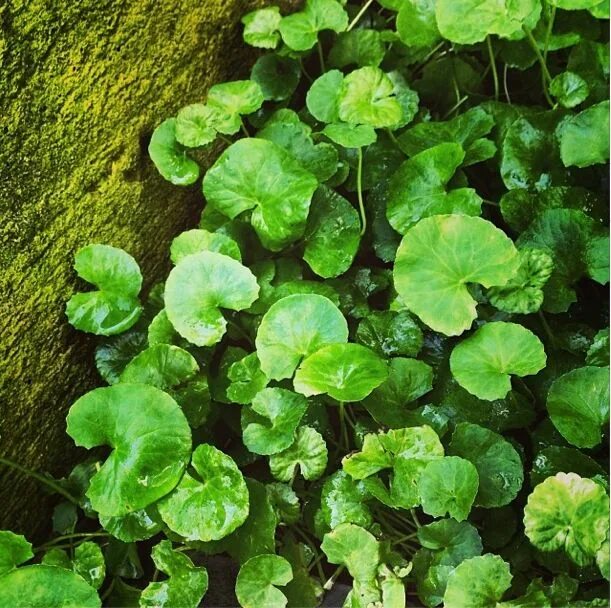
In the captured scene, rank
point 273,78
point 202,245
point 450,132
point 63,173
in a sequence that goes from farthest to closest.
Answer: point 273,78 → point 450,132 → point 202,245 → point 63,173

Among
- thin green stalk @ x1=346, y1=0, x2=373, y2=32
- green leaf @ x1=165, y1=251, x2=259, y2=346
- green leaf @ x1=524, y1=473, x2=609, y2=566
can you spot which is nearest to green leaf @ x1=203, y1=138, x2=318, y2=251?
green leaf @ x1=165, y1=251, x2=259, y2=346

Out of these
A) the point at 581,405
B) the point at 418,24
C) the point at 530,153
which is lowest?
the point at 581,405

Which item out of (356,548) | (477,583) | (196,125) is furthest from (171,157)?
(477,583)

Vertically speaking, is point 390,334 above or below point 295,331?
below

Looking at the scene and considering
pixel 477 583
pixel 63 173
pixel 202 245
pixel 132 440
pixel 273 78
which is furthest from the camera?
pixel 273 78

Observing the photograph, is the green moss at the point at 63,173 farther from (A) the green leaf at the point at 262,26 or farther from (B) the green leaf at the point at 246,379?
(B) the green leaf at the point at 246,379

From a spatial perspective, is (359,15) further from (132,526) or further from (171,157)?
(132,526)

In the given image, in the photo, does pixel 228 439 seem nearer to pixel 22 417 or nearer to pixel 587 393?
pixel 22 417

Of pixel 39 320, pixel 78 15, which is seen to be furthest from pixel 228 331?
pixel 78 15
